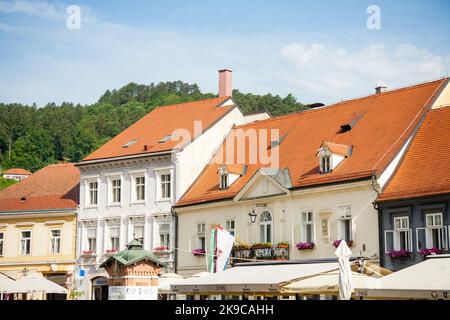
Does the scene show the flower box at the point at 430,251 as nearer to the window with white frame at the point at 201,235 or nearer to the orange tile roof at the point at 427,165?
the orange tile roof at the point at 427,165

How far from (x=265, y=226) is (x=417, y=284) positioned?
1775cm

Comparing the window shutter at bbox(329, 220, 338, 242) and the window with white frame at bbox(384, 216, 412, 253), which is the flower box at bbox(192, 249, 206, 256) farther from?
the window with white frame at bbox(384, 216, 412, 253)

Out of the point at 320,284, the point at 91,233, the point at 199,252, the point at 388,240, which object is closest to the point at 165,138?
the point at 91,233

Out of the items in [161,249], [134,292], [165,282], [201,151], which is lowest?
[134,292]

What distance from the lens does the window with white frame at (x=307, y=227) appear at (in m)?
34.5

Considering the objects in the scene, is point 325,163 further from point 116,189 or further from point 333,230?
point 116,189

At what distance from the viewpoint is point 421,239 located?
29.5m

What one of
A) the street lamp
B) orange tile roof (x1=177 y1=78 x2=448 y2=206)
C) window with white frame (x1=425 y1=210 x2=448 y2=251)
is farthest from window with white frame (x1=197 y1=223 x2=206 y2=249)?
window with white frame (x1=425 y1=210 x2=448 y2=251)

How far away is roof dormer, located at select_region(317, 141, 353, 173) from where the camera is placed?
1337 inches

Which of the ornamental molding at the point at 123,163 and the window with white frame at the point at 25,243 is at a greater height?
the ornamental molding at the point at 123,163

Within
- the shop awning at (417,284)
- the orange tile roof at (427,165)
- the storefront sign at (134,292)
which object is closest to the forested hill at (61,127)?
the orange tile roof at (427,165)

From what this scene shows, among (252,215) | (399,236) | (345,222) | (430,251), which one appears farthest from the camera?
(252,215)

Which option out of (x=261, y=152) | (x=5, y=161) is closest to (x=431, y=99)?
(x=261, y=152)

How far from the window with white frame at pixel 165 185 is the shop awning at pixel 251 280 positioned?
49.0 ft
